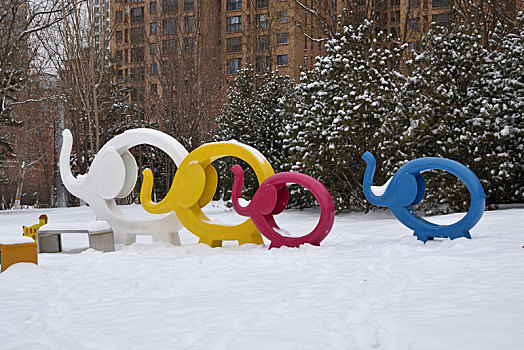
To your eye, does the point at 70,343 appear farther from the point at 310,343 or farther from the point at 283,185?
the point at 283,185

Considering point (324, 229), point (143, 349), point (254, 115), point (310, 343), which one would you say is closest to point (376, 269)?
point (324, 229)

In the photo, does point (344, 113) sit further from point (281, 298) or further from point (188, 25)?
point (188, 25)

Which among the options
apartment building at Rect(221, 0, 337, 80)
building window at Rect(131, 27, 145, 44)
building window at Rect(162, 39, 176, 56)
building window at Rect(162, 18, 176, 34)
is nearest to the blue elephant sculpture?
building window at Rect(162, 39, 176, 56)

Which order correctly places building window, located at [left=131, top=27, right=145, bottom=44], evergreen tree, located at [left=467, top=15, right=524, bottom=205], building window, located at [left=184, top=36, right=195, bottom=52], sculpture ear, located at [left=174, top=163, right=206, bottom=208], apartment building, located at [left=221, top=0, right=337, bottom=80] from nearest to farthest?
sculpture ear, located at [left=174, top=163, right=206, bottom=208]
evergreen tree, located at [left=467, top=15, right=524, bottom=205]
building window, located at [left=184, top=36, right=195, bottom=52]
building window, located at [left=131, top=27, right=145, bottom=44]
apartment building, located at [left=221, top=0, right=337, bottom=80]

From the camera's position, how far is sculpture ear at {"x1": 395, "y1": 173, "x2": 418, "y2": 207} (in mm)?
6934

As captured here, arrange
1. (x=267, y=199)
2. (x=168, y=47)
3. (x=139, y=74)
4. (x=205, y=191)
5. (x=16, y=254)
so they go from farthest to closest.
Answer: (x=139, y=74) → (x=168, y=47) → (x=205, y=191) → (x=267, y=199) → (x=16, y=254)

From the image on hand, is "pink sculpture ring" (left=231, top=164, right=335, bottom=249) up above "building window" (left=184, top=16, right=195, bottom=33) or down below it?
below

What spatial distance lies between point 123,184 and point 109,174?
32 cm

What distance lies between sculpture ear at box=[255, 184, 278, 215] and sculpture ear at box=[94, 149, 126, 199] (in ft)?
8.09

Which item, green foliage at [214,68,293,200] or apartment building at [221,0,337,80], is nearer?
green foliage at [214,68,293,200]

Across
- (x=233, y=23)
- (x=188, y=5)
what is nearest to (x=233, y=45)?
(x=188, y=5)

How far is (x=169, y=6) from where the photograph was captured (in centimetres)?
2073

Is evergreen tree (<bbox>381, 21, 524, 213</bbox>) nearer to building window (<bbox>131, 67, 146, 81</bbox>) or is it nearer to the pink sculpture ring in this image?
the pink sculpture ring

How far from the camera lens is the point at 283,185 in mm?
7445
